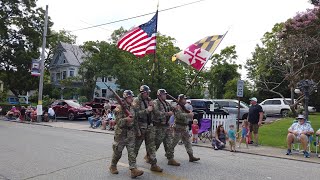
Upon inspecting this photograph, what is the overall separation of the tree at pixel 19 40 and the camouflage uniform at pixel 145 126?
98.9 ft

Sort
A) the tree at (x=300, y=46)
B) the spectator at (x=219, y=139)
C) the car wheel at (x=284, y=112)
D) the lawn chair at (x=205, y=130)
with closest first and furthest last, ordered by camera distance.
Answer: the spectator at (x=219, y=139), the lawn chair at (x=205, y=130), the tree at (x=300, y=46), the car wheel at (x=284, y=112)

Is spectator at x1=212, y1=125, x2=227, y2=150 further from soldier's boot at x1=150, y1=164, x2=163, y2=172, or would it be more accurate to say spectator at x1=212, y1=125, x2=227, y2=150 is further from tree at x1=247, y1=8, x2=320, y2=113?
tree at x1=247, y1=8, x2=320, y2=113

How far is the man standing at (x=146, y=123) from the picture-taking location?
7.96 metres

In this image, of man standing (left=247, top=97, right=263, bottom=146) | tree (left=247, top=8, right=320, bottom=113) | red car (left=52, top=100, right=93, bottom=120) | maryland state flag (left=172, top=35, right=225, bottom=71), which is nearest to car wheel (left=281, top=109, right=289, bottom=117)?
tree (left=247, top=8, right=320, bottom=113)

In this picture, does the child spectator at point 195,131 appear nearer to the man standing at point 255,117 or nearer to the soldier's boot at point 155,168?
the man standing at point 255,117

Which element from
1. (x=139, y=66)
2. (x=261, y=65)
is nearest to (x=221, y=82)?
(x=139, y=66)

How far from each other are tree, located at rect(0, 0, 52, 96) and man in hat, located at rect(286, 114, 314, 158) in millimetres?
29877

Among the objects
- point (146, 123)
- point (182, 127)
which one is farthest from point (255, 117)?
point (146, 123)

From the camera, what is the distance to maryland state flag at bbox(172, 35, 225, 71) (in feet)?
43.3

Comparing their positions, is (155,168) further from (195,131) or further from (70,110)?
(70,110)

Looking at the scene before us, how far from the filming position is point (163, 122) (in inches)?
340

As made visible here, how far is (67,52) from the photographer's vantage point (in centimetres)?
5481

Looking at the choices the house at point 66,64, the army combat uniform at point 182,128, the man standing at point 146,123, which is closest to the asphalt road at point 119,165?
the man standing at point 146,123

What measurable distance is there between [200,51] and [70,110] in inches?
665
